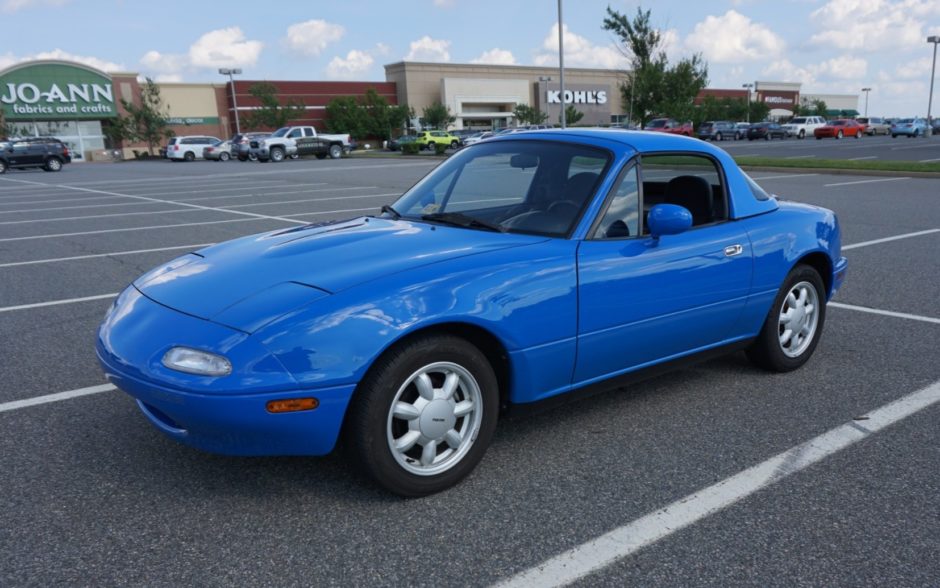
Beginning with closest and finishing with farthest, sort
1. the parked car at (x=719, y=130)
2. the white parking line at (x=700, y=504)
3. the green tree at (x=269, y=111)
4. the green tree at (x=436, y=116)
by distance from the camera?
the white parking line at (x=700, y=504) < the parked car at (x=719, y=130) < the green tree at (x=269, y=111) < the green tree at (x=436, y=116)

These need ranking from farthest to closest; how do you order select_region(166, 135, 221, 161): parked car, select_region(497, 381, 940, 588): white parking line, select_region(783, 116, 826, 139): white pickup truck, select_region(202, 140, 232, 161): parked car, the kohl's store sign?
1. the kohl's store sign
2. select_region(783, 116, 826, 139): white pickup truck
3. select_region(166, 135, 221, 161): parked car
4. select_region(202, 140, 232, 161): parked car
5. select_region(497, 381, 940, 588): white parking line

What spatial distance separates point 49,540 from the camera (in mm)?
2688

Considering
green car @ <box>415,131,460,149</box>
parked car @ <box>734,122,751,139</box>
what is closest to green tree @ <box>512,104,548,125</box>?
parked car @ <box>734,122,751,139</box>

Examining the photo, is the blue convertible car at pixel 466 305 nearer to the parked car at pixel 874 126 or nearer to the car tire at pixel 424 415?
the car tire at pixel 424 415

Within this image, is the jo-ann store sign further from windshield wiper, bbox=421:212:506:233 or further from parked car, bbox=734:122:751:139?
windshield wiper, bbox=421:212:506:233

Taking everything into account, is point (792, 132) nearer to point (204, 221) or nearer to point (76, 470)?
point (204, 221)

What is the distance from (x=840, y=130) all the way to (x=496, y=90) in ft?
116

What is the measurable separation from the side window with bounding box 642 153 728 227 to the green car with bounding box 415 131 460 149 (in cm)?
4399

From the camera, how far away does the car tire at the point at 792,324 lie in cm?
425

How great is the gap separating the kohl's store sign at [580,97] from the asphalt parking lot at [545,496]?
80296mm

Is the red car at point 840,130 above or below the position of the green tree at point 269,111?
below

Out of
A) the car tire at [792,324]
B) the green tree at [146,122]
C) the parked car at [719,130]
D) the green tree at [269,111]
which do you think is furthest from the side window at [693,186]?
the green tree at [269,111]

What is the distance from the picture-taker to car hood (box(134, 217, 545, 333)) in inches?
111

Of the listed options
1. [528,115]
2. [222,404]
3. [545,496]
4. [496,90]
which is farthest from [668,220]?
[496,90]
